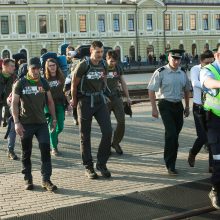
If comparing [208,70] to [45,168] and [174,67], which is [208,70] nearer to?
[174,67]

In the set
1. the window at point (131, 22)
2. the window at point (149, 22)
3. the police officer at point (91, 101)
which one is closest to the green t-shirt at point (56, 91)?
the police officer at point (91, 101)

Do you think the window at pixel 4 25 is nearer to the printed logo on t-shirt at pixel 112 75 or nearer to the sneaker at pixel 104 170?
the printed logo on t-shirt at pixel 112 75

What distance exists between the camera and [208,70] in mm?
5781

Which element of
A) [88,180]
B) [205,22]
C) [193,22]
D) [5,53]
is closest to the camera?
[88,180]

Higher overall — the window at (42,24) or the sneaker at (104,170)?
the window at (42,24)

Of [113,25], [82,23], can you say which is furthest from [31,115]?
[113,25]

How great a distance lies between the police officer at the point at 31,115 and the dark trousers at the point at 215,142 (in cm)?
218

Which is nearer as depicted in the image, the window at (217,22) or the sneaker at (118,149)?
the sneaker at (118,149)

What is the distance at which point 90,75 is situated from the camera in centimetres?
709

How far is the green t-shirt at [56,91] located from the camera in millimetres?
8898

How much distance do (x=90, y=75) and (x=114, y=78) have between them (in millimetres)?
1639

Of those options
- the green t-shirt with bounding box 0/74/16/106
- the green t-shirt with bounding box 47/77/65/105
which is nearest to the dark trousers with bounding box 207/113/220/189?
the green t-shirt with bounding box 47/77/65/105

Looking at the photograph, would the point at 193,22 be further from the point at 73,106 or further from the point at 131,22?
A: the point at 73,106

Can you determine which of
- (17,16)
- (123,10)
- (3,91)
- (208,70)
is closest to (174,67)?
(208,70)
